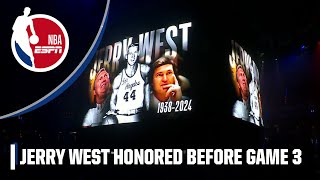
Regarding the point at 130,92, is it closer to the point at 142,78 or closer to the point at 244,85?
the point at 142,78

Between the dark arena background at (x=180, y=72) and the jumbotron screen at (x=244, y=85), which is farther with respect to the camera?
the jumbotron screen at (x=244, y=85)

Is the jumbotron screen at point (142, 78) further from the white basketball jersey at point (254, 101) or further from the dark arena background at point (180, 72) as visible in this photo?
the white basketball jersey at point (254, 101)

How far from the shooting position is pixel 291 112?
29.9 feet

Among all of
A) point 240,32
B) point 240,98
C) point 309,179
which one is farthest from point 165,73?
point 309,179

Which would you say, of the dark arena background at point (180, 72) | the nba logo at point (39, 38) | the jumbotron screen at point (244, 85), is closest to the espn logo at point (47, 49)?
the nba logo at point (39, 38)

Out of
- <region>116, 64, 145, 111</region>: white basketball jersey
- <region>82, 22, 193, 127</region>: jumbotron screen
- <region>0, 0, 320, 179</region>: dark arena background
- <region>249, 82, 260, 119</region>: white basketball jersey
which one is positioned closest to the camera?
<region>0, 0, 320, 179</region>: dark arena background

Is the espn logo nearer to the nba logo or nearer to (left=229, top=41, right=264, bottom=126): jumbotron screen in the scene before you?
the nba logo

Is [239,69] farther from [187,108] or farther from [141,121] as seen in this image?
[141,121]

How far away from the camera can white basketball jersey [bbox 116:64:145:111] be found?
18.2 feet

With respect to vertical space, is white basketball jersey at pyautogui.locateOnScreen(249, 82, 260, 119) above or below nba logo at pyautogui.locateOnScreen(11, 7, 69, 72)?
below

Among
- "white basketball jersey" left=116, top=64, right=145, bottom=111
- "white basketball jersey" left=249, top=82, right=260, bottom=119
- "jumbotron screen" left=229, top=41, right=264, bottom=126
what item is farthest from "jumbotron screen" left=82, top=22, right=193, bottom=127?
"white basketball jersey" left=249, top=82, right=260, bottom=119

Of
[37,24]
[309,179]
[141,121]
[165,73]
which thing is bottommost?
[309,179]

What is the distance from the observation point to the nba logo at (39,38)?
436cm

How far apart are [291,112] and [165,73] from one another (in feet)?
16.1
